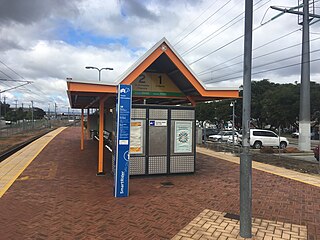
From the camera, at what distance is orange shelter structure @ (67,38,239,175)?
936 cm

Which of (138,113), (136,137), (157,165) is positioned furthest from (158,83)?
(157,165)

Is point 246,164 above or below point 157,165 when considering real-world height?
above

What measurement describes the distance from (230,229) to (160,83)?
6899mm

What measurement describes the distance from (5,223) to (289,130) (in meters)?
71.2

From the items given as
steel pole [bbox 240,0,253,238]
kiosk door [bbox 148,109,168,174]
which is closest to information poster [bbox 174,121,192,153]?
kiosk door [bbox 148,109,168,174]

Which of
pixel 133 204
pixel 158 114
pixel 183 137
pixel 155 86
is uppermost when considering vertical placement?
pixel 155 86

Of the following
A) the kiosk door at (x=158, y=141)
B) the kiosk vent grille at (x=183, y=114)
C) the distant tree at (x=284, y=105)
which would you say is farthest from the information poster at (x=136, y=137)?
the distant tree at (x=284, y=105)

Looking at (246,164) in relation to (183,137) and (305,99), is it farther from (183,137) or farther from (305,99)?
(305,99)

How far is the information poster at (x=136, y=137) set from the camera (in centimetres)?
1001

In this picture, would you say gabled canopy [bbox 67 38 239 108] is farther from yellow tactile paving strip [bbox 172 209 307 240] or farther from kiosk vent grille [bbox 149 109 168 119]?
yellow tactile paving strip [bbox 172 209 307 240]

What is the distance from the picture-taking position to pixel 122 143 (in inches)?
303

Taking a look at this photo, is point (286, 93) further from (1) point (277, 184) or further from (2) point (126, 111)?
(2) point (126, 111)

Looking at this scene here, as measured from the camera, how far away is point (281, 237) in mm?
5105

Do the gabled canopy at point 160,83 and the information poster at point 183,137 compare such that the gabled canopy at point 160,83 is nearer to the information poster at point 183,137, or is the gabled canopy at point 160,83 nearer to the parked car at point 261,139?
the information poster at point 183,137
